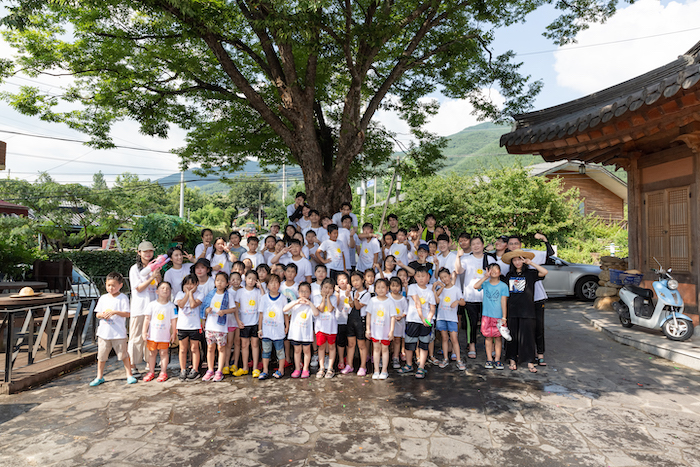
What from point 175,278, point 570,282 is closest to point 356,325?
point 175,278

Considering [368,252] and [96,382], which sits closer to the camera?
[96,382]

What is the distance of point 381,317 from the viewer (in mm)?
5395

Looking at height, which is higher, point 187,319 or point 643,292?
point 643,292

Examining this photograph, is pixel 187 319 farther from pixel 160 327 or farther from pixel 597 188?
pixel 597 188

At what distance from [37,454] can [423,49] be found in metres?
10.00

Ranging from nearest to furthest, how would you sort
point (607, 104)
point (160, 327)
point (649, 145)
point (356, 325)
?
point (160, 327)
point (356, 325)
point (607, 104)
point (649, 145)

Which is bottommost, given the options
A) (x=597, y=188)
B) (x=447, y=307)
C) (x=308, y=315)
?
(x=308, y=315)

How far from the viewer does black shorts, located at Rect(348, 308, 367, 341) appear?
5.62 metres

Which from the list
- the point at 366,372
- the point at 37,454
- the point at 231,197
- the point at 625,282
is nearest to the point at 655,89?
the point at 625,282

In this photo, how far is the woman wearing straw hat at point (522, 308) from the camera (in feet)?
18.8

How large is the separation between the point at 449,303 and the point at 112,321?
4556 millimetres

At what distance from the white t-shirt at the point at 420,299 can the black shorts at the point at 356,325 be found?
2.11ft

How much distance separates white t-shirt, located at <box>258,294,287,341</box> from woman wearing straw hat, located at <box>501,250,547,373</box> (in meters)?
3.22

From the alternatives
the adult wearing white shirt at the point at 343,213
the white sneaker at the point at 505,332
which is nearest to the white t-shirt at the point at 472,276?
the white sneaker at the point at 505,332
